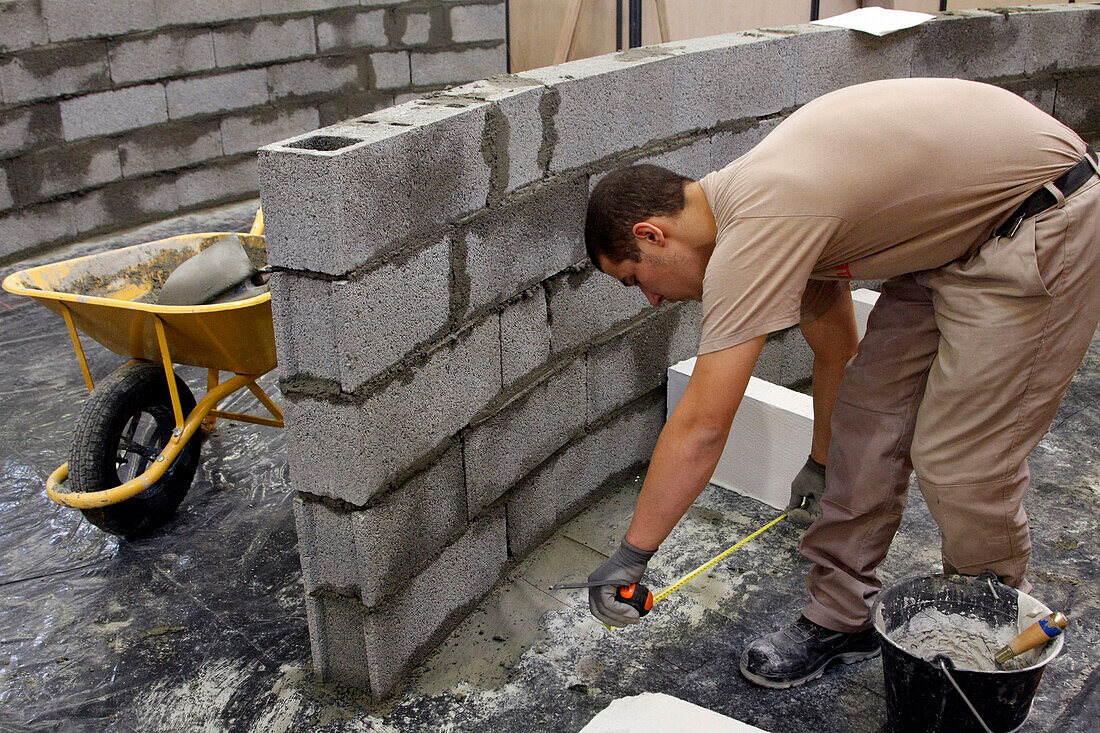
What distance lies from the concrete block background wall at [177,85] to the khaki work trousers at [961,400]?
459 cm

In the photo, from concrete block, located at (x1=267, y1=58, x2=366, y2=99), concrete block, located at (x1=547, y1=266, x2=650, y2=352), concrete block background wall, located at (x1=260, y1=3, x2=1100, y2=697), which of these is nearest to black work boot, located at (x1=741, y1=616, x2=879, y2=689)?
concrete block background wall, located at (x1=260, y1=3, x2=1100, y2=697)

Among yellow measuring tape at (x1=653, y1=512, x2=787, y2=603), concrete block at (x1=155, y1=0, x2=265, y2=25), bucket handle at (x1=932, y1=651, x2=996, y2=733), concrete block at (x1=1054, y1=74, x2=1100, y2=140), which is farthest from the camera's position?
concrete block at (x1=155, y1=0, x2=265, y2=25)

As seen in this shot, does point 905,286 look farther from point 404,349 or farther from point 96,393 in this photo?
point 96,393

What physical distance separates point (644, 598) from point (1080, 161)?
1.33 meters

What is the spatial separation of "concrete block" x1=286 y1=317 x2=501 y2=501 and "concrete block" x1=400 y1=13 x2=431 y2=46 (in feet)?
15.6

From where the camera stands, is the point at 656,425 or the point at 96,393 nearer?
the point at 96,393

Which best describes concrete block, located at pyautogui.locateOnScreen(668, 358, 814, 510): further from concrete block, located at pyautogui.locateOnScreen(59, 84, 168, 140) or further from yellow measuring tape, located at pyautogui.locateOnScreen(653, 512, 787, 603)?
concrete block, located at pyautogui.locateOnScreen(59, 84, 168, 140)

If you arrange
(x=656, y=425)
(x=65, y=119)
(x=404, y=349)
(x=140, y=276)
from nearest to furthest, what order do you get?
(x=404, y=349)
(x=140, y=276)
(x=656, y=425)
(x=65, y=119)

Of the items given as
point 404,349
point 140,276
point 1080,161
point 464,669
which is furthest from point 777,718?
point 140,276

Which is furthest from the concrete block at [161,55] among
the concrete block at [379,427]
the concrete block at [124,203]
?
the concrete block at [379,427]

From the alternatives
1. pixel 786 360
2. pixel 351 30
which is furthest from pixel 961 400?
pixel 351 30

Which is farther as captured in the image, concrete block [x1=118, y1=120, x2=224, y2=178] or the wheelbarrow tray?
concrete block [x1=118, y1=120, x2=224, y2=178]

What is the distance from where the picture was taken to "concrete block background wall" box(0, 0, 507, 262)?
5.16 m

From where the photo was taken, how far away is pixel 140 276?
3285 mm
